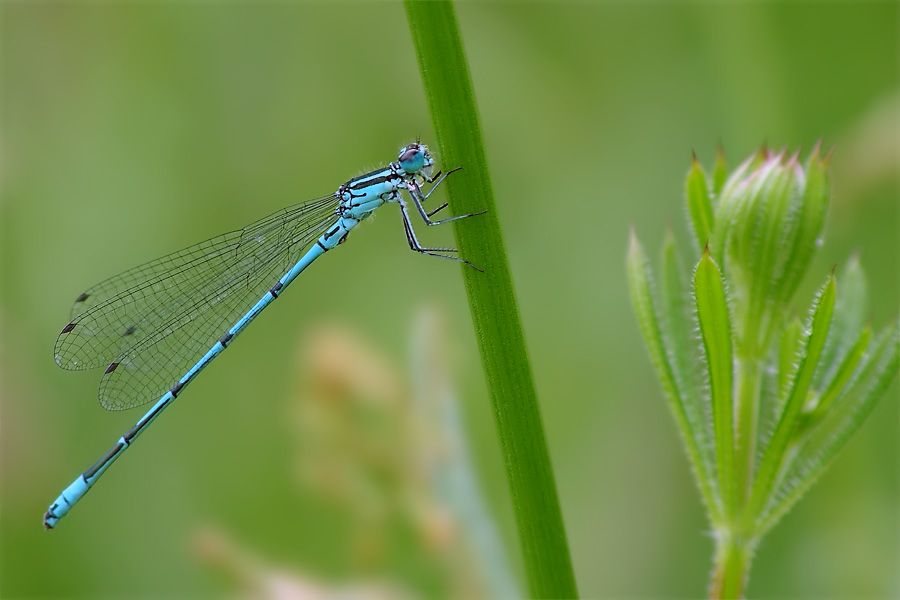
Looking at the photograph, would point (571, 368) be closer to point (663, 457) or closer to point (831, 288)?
point (663, 457)

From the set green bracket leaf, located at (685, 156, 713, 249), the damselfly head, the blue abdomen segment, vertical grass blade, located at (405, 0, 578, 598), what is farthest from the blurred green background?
vertical grass blade, located at (405, 0, 578, 598)

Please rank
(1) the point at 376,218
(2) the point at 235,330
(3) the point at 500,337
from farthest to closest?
(1) the point at 376,218 < (2) the point at 235,330 < (3) the point at 500,337

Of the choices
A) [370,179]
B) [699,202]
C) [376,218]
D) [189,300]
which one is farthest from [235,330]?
[699,202]

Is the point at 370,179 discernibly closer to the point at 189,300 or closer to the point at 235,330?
the point at 235,330

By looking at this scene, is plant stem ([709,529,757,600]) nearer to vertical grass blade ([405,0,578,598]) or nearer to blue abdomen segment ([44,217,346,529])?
vertical grass blade ([405,0,578,598])

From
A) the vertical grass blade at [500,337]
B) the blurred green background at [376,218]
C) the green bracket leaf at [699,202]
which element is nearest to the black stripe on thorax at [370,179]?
the blurred green background at [376,218]

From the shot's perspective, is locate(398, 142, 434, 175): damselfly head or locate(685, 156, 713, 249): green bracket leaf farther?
locate(398, 142, 434, 175): damselfly head
